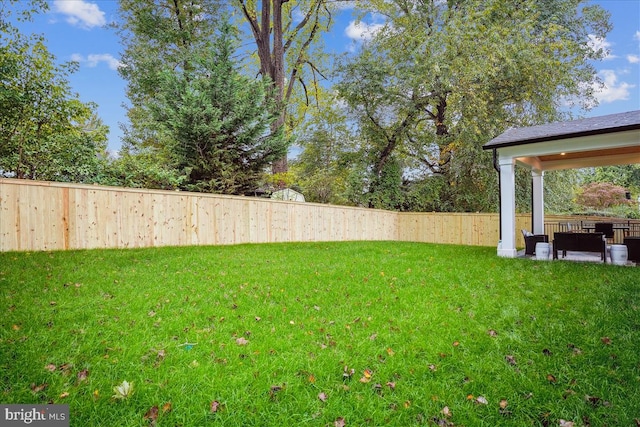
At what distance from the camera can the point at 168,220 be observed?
8.33 m

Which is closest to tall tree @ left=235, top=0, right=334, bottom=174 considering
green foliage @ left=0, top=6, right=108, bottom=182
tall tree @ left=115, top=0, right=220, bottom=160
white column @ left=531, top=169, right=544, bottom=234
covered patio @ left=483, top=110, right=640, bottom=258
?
tall tree @ left=115, top=0, right=220, bottom=160

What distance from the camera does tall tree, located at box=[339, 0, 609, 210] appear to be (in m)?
13.1

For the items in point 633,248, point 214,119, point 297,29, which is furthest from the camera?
point 297,29

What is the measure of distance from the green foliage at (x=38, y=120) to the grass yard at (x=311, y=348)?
3.44m

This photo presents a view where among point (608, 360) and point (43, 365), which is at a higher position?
point (43, 365)

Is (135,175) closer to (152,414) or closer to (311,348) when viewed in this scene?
(311,348)

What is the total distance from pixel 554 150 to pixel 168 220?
9.69m

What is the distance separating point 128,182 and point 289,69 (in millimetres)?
12450

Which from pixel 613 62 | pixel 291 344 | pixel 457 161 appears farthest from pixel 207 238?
pixel 613 62

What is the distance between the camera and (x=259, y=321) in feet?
12.3

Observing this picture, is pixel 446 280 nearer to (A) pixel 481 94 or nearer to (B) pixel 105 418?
(B) pixel 105 418

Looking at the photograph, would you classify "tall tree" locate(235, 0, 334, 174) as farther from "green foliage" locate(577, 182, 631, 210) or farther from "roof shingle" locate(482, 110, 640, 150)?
"green foliage" locate(577, 182, 631, 210)

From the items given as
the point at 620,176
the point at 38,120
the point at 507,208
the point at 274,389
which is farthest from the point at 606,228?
the point at 620,176

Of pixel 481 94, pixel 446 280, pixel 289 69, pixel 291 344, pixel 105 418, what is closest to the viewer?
pixel 105 418
